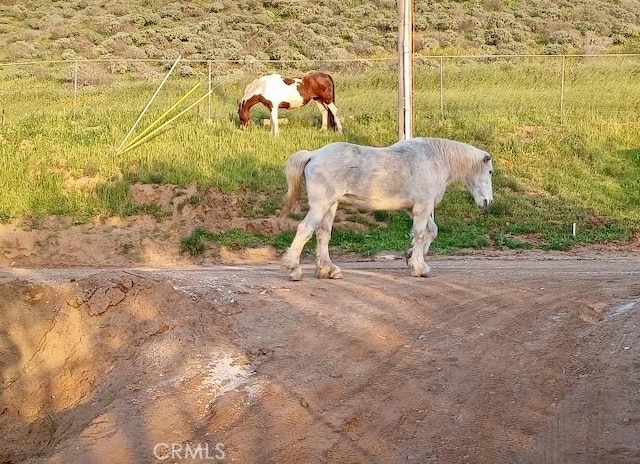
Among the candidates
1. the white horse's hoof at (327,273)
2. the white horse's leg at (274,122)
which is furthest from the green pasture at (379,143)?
the white horse's hoof at (327,273)

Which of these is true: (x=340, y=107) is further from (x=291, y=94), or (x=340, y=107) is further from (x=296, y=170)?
(x=296, y=170)

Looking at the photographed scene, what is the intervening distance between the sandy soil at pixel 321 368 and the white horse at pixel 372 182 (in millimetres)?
564

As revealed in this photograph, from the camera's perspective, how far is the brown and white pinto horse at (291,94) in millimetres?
21438

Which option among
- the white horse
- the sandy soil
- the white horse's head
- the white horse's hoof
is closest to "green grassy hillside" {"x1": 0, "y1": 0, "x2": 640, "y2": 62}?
the white horse's head

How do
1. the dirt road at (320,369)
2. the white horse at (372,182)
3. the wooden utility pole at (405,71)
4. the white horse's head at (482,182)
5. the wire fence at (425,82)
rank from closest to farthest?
the dirt road at (320,369) → the white horse at (372,182) → the white horse's head at (482,182) → the wooden utility pole at (405,71) → the wire fence at (425,82)

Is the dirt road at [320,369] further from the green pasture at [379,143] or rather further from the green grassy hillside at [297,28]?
the green grassy hillside at [297,28]

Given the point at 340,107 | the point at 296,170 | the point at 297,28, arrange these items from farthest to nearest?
1. the point at 297,28
2. the point at 340,107
3. the point at 296,170

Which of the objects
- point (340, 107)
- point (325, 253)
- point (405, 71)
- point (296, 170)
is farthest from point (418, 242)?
point (340, 107)

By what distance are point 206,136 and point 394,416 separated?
50.2ft

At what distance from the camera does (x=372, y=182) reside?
32.8ft

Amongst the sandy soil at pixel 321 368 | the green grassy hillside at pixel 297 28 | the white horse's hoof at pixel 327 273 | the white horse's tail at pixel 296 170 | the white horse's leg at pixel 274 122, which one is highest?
the green grassy hillside at pixel 297 28

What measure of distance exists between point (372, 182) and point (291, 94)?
12403 millimetres

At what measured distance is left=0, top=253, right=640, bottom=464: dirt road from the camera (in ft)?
18.1

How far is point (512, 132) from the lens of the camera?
21.4 meters
